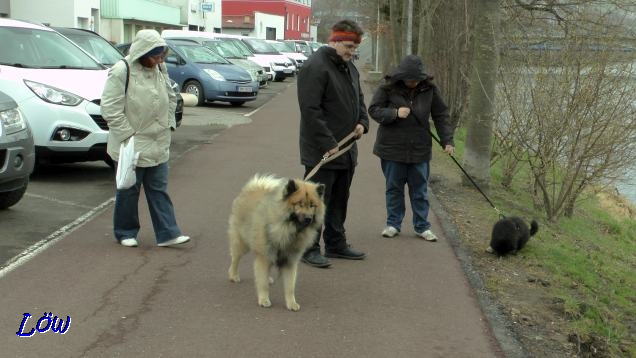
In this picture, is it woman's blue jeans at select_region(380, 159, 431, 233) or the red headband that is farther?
woman's blue jeans at select_region(380, 159, 431, 233)

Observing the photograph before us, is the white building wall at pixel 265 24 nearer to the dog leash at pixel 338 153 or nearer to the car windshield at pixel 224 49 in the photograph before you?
the car windshield at pixel 224 49

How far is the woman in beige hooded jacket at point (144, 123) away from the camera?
672 centimetres

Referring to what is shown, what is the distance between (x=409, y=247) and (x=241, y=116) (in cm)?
1342

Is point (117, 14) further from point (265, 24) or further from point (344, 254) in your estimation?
point (265, 24)

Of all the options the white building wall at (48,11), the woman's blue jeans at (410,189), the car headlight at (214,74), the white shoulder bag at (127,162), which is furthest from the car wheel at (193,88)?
the white shoulder bag at (127,162)

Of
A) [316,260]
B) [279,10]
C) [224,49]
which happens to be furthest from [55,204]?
[279,10]

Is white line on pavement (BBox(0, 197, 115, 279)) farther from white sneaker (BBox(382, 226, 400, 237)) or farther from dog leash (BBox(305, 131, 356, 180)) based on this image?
white sneaker (BBox(382, 226, 400, 237))

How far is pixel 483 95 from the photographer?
37.2ft

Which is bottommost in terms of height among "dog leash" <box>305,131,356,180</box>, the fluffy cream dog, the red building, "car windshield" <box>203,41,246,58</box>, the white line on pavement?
the white line on pavement

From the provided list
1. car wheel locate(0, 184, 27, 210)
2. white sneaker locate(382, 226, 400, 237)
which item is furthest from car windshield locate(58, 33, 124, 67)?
white sneaker locate(382, 226, 400, 237)

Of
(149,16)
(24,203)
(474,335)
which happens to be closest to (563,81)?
(474,335)

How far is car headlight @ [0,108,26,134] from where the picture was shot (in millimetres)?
7773

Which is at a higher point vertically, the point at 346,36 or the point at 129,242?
the point at 346,36

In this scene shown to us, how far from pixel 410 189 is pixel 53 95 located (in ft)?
15.3
